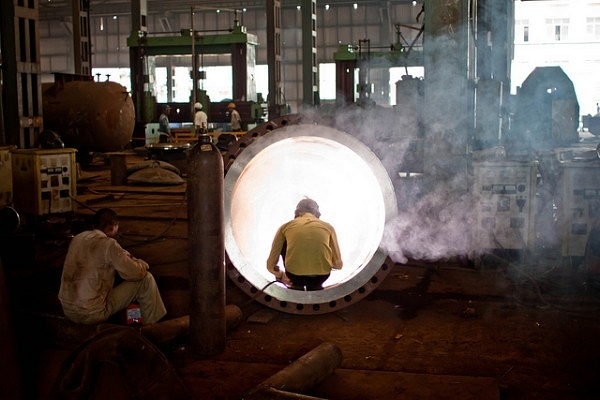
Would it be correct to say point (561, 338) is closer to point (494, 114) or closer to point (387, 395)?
point (387, 395)

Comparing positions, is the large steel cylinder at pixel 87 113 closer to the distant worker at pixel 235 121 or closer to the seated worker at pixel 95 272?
the distant worker at pixel 235 121

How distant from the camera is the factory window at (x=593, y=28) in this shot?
32.9 meters

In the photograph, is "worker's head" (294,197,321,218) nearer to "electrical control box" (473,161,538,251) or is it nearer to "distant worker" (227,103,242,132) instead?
Result: "electrical control box" (473,161,538,251)

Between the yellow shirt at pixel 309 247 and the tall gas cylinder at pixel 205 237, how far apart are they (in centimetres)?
115

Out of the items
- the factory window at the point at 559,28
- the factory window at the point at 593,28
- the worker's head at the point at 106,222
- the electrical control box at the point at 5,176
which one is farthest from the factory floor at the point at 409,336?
the factory window at the point at 593,28

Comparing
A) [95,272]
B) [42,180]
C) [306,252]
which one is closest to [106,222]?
[95,272]

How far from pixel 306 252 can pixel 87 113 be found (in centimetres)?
1117

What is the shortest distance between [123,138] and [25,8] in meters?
5.91

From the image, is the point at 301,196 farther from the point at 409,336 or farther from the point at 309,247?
the point at 409,336

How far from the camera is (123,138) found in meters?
16.5

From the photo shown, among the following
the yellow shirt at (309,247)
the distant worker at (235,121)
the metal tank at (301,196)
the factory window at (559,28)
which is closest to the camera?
the metal tank at (301,196)

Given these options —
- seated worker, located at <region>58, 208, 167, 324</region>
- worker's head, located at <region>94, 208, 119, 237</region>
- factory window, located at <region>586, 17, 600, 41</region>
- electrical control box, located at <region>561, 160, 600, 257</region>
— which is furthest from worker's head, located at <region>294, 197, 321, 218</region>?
factory window, located at <region>586, 17, 600, 41</region>

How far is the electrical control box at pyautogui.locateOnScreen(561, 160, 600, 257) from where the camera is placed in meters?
6.81

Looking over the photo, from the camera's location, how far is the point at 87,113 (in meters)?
15.6
